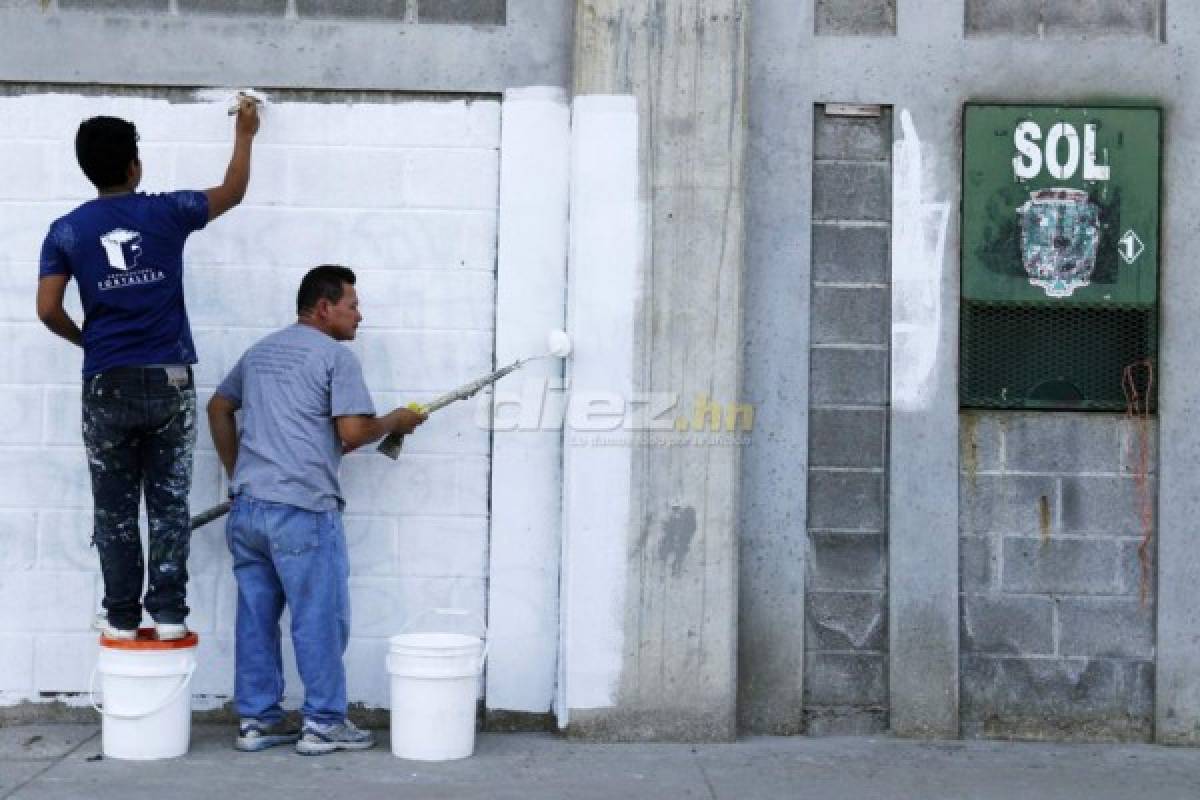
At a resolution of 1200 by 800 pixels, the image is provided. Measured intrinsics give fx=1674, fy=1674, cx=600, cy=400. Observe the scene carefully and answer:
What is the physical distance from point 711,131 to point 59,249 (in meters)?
2.61

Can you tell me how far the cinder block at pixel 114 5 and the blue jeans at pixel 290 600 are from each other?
2111 millimetres

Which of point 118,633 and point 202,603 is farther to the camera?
point 202,603

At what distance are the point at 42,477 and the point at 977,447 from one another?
3903 mm

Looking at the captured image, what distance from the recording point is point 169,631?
21.0ft

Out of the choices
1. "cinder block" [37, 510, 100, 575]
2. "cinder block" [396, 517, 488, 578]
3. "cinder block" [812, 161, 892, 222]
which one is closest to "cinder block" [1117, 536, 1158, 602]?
"cinder block" [812, 161, 892, 222]

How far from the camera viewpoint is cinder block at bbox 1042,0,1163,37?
7074mm

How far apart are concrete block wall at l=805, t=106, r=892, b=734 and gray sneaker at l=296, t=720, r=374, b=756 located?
188 centimetres

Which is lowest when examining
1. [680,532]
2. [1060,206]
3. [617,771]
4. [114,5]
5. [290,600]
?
[617,771]

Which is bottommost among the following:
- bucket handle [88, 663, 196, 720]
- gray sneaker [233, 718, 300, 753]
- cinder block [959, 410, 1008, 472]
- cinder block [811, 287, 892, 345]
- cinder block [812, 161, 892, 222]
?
gray sneaker [233, 718, 300, 753]

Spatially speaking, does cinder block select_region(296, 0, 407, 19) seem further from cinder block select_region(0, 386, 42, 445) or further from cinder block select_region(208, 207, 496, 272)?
cinder block select_region(0, 386, 42, 445)

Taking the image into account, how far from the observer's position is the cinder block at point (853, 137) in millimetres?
7027

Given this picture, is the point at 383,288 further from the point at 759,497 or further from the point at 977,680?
the point at 977,680

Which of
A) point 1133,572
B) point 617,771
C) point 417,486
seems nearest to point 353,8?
point 417,486

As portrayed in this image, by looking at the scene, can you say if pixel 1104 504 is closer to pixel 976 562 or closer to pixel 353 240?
pixel 976 562
